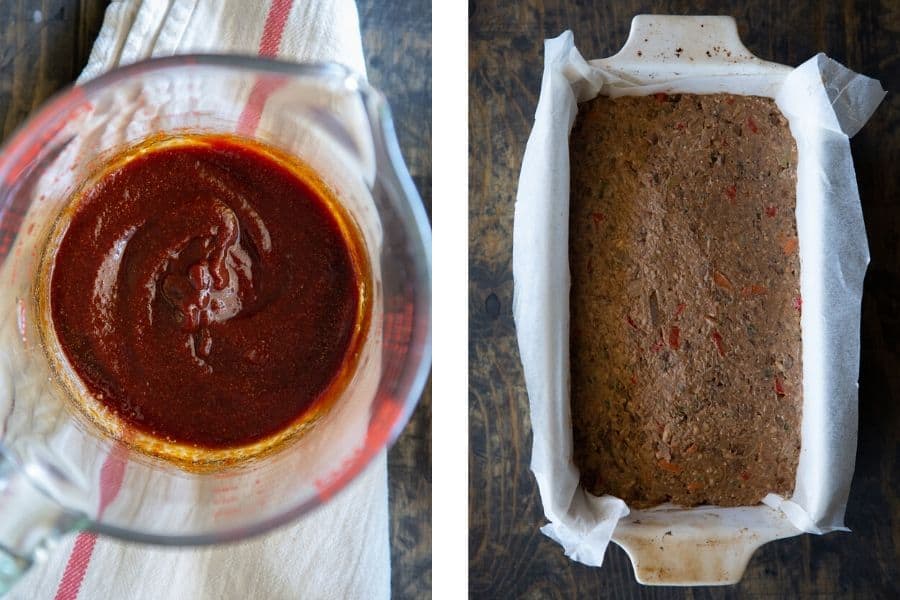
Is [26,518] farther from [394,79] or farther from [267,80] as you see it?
[394,79]

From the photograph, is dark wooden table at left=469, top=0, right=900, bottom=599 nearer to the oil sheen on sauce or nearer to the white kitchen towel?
the white kitchen towel

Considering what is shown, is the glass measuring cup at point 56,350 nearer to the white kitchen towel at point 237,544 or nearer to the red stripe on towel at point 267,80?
the red stripe on towel at point 267,80

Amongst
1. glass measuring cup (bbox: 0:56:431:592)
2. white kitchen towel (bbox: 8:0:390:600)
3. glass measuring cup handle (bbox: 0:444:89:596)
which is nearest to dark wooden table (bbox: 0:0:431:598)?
white kitchen towel (bbox: 8:0:390:600)

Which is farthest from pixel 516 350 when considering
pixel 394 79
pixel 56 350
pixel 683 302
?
pixel 56 350

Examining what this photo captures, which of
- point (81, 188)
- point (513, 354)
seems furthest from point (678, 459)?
point (81, 188)

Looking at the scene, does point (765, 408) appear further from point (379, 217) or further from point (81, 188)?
point (81, 188)

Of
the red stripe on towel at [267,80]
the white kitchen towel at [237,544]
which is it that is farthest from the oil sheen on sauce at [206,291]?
the white kitchen towel at [237,544]

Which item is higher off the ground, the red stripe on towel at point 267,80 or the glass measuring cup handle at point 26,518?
the red stripe on towel at point 267,80
